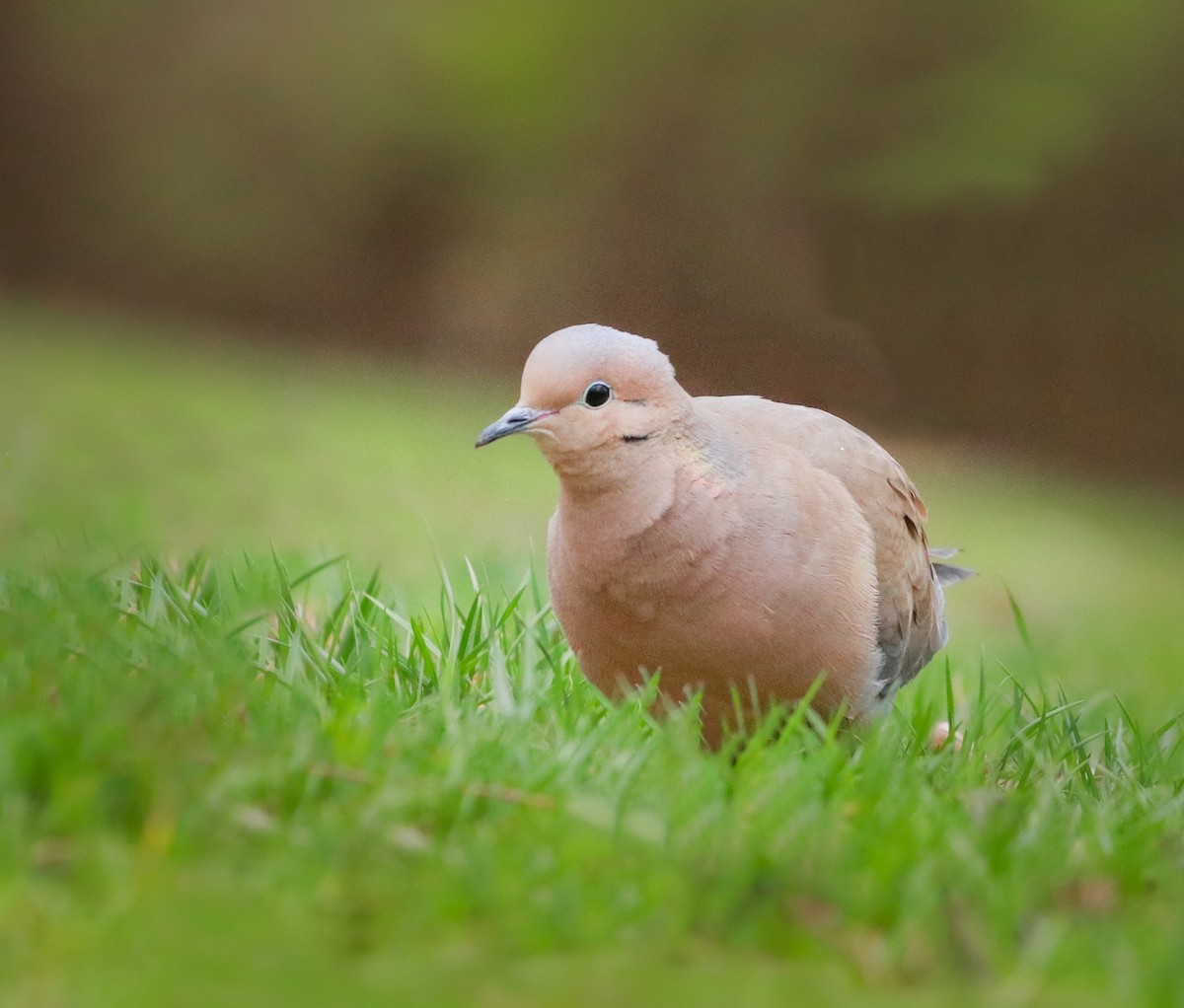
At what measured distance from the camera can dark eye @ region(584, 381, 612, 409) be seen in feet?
9.49

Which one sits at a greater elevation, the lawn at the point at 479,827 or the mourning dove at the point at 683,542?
the mourning dove at the point at 683,542

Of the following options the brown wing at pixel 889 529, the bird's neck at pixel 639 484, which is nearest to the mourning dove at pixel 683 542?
the bird's neck at pixel 639 484

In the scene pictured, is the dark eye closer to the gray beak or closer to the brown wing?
the gray beak

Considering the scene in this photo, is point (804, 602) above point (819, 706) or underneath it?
above

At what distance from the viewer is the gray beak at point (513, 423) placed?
2797 mm

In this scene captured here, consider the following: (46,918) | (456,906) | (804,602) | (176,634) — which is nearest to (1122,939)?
(456,906)

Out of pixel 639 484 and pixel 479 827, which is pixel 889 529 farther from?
pixel 479 827

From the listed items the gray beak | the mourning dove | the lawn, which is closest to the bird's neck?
the mourning dove

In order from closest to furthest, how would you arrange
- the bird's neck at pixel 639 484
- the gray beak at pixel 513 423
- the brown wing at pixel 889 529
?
the gray beak at pixel 513 423 < the bird's neck at pixel 639 484 < the brown wing at pixel 889 529

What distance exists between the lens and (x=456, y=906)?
1.86 meters

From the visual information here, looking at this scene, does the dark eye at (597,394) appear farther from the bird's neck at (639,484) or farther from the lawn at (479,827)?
the lawn at (479,827)

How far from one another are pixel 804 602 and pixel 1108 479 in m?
9.52

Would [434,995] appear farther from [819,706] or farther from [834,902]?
[819,706]

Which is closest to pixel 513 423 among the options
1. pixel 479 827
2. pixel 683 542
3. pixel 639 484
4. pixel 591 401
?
pixel 591 401
